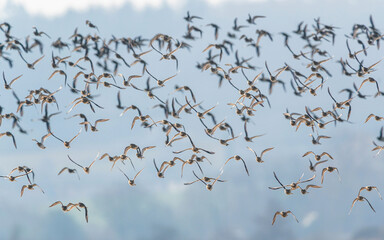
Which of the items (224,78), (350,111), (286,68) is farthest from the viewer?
(224,78)

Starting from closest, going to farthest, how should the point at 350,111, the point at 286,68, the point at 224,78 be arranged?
the point at 350,111
the point at 286,68
the point at 224,78

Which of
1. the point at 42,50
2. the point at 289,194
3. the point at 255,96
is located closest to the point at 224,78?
the point at 255,96

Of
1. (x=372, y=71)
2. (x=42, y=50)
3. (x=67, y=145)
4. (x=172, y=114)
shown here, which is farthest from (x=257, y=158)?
(x=42, y=50)

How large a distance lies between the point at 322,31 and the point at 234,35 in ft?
11.9

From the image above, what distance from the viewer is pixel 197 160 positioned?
73.7 feet

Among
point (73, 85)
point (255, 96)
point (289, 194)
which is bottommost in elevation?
point (289, 194)

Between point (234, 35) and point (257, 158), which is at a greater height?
point (234, 35)

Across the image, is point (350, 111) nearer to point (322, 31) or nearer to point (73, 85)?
point (322, 31)

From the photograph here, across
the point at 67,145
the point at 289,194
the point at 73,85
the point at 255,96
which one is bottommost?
the point at 289,194

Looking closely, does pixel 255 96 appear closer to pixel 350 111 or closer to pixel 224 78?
pixel 224 78

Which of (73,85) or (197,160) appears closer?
(197,160)

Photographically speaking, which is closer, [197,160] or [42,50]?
[197,160]

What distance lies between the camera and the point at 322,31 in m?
23.6

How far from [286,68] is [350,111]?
119 inches
